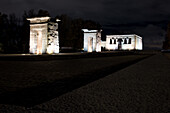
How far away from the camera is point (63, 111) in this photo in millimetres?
2305

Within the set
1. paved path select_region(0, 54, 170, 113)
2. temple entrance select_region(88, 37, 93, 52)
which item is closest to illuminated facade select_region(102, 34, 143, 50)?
temple entrance select_region(88, 37, 93, 52)

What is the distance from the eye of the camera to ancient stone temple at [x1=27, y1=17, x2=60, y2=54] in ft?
62.1

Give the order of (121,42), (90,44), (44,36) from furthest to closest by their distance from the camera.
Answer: (121,42) → (90,44) → (44,36)

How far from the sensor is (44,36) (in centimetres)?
1906

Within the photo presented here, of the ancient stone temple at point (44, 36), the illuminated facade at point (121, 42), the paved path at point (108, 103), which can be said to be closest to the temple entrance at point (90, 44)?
the ancient stone temple at point (44, 36)

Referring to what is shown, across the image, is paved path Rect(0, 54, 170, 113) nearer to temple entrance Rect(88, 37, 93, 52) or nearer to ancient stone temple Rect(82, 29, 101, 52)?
ancient stone temple Rect(82, 29, 101, 52)

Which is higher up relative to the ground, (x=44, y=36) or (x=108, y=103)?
(x=44, y=36)

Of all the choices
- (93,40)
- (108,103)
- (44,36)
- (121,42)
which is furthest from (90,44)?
(108,103)

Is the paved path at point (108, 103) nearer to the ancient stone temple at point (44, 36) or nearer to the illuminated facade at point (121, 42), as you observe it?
the ancient stone temple at point (44, 36)

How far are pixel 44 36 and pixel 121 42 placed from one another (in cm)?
3735

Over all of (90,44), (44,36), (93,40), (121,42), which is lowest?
(90,44)

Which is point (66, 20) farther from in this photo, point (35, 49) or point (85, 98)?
point (85, 98)

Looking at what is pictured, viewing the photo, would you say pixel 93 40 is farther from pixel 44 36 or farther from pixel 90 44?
pixel 44 36

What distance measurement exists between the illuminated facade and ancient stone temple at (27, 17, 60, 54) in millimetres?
36080
